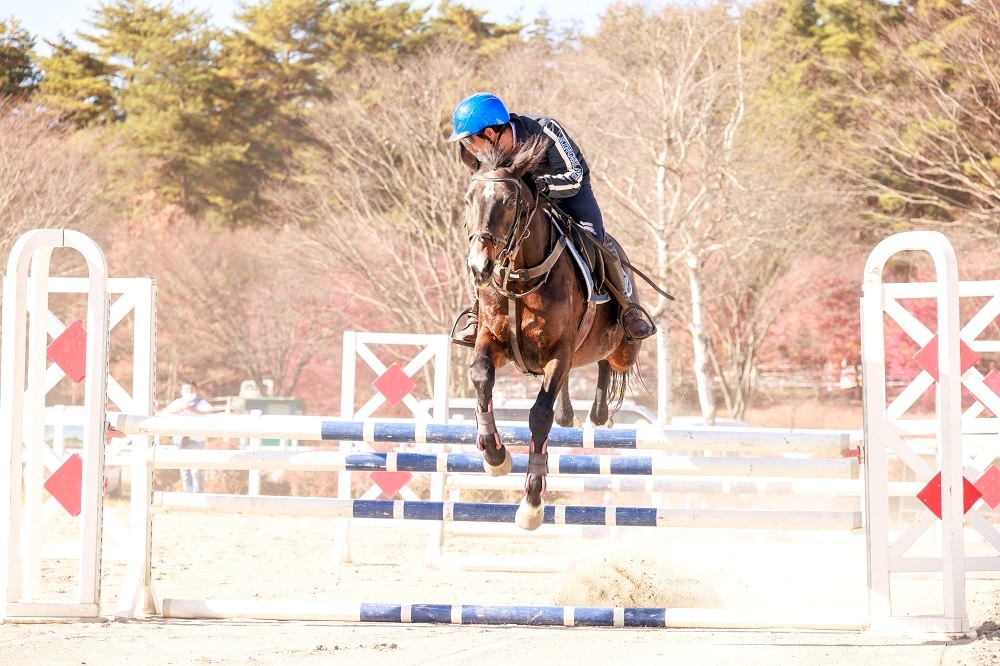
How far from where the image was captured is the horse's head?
5250mm

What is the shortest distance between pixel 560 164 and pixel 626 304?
105 centimetres

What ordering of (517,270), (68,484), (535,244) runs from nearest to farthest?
(517,270) < (535,244) < (68,484)

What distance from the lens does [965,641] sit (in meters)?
5.85

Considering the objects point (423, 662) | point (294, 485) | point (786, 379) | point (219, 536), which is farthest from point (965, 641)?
point (786, 379)

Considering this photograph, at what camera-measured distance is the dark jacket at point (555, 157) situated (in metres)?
5.93

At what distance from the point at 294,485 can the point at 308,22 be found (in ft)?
72.5

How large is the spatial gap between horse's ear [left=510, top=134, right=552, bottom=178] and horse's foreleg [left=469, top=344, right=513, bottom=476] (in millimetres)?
947

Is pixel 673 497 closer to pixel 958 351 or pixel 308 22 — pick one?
pixel 958 351

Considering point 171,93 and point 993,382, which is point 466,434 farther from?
point 171,93

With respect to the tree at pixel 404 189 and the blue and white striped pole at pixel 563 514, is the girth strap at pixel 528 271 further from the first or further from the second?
the tree at pixel 404 189

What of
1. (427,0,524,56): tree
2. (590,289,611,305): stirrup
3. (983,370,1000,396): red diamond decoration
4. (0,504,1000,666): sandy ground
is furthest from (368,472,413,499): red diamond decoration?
(427,0,524,56): tree

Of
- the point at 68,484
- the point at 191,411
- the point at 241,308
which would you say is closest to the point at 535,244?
the point at 68,484

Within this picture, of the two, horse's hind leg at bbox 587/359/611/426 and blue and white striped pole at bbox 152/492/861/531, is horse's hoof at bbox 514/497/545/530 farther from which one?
horse's hind leg at bbox 587/359/611/426

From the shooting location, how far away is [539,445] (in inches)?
227
